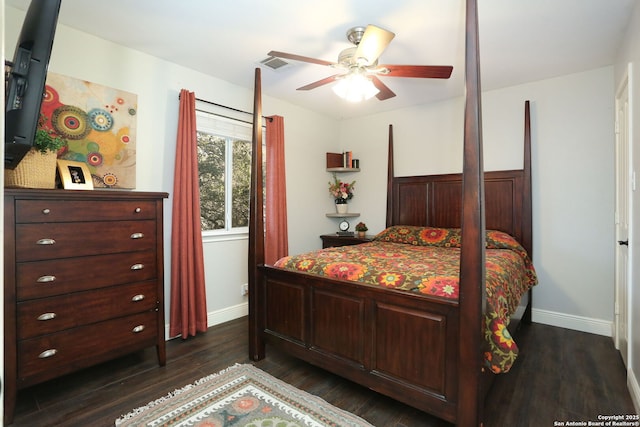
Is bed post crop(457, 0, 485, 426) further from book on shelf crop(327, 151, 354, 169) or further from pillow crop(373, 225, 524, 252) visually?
book on shelf crop(327, 151, 354, 169)

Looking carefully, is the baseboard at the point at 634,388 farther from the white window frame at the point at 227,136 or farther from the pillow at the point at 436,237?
the white window frame at the point at 227,136

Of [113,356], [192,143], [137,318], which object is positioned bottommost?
[113,356]

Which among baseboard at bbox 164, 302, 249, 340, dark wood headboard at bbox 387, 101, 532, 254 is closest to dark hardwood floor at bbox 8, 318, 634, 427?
baseboard at bbox 164, 302, 249, 340

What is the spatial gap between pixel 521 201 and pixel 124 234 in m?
3.66

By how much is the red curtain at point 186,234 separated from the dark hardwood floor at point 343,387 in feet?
0.93

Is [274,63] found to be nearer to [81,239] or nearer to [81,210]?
[81,210]

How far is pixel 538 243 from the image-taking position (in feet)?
11.3

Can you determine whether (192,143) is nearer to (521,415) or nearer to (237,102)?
(237,102)

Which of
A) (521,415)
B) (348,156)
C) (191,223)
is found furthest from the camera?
(348,156)

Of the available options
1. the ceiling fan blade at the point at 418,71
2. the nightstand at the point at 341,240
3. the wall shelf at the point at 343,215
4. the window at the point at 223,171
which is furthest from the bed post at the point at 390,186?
the ceiling fan blade at the point at 418,71

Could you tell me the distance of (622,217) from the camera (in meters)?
2.65

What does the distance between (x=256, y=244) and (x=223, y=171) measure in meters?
1.29

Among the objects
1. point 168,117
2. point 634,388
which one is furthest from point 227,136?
point 634,388

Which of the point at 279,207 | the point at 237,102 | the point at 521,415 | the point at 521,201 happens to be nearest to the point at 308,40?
the point at 237,102
